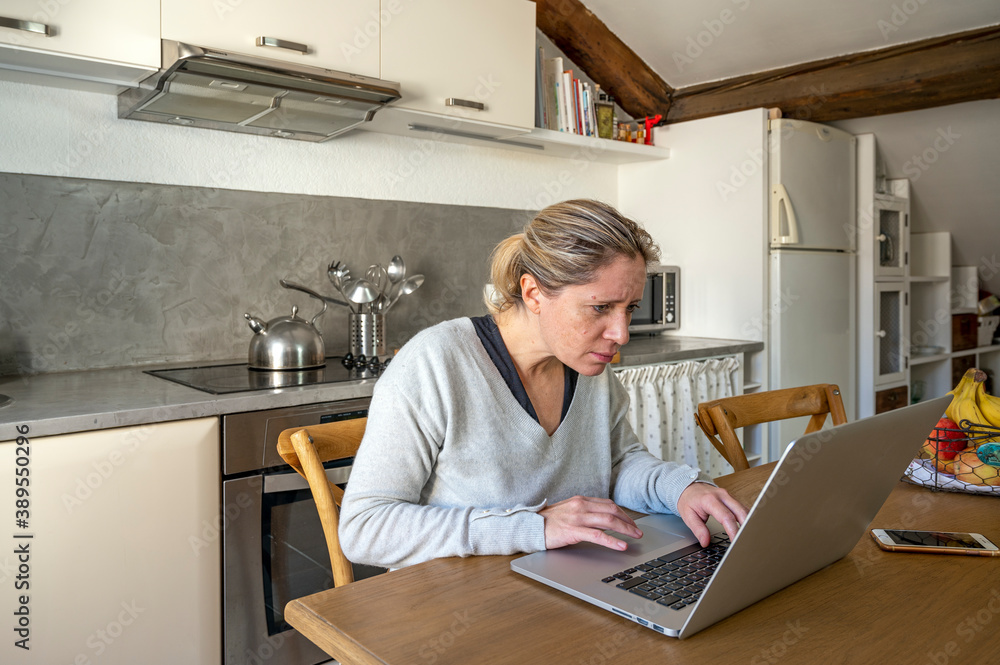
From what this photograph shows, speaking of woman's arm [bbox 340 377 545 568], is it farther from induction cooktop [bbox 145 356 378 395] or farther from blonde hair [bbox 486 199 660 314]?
induction cooktop [bbox 145 356 378 395]

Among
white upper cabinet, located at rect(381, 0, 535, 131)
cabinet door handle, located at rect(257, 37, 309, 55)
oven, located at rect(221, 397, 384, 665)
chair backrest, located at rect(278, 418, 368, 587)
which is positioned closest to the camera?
chair backrest, located at rect(278, 418, 368, 587)

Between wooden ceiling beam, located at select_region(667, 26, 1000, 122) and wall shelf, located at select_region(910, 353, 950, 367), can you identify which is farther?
wall shelf, located at select_region(910, 353, 950, 367)

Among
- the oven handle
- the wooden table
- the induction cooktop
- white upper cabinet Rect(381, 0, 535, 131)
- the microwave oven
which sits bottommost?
the oven handle

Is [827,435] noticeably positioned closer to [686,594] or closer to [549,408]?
[686,594]

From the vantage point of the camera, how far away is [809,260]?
11.2ft

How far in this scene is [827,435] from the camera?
0.71 metres

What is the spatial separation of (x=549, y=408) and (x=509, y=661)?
653 millimetres

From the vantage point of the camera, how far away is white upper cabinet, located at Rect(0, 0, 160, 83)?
175 cm

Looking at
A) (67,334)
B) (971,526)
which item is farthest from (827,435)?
(67,334)

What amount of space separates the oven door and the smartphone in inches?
54.9

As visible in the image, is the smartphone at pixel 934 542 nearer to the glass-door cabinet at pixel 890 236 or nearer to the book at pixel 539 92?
the book at pixel 539 92

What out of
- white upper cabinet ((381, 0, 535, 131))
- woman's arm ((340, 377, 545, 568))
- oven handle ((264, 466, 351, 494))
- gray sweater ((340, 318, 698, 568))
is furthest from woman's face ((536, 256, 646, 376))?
white upper cabinet ((381, 0, 535, 131))

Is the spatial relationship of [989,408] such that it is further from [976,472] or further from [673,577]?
[673,577]

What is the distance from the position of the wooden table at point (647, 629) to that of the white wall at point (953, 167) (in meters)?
3.52
